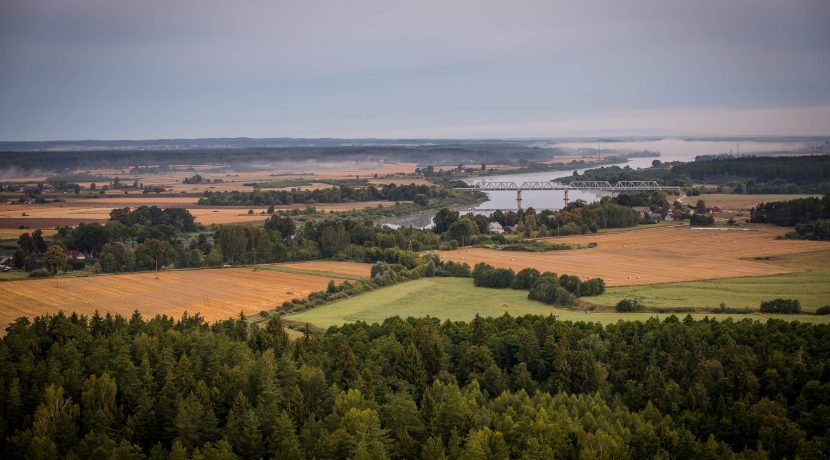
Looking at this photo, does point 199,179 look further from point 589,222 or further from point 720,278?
point 720,278

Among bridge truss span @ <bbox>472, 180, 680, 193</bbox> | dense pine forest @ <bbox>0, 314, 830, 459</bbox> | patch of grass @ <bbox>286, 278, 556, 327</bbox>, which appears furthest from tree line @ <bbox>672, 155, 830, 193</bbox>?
dense pine forest @ <bbox>0, 314, 830, 459</bbox>

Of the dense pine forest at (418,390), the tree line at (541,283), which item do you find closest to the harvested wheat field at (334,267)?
the tree line at (541,283)

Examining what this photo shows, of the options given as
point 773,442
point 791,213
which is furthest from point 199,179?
point 773,442

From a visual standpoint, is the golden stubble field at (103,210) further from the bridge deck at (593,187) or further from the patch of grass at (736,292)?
the patch of grass at (736,292)

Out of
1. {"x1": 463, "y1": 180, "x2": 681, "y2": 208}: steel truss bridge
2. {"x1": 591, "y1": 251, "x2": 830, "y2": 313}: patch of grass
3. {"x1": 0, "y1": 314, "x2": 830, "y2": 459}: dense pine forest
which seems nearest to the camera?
{"x1": 0, "y1": 314, "x2": 830, "y2": 459}: dense pine forest

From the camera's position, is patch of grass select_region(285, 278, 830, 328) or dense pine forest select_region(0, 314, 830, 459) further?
patch of grass select_region(285, 278, 830, 328)

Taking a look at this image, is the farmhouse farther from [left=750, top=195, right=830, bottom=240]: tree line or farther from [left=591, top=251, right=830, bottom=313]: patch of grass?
[left=750, top=195, right=830, bottom=240]: tree line

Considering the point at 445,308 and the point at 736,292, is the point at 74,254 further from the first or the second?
the point at 736,292
